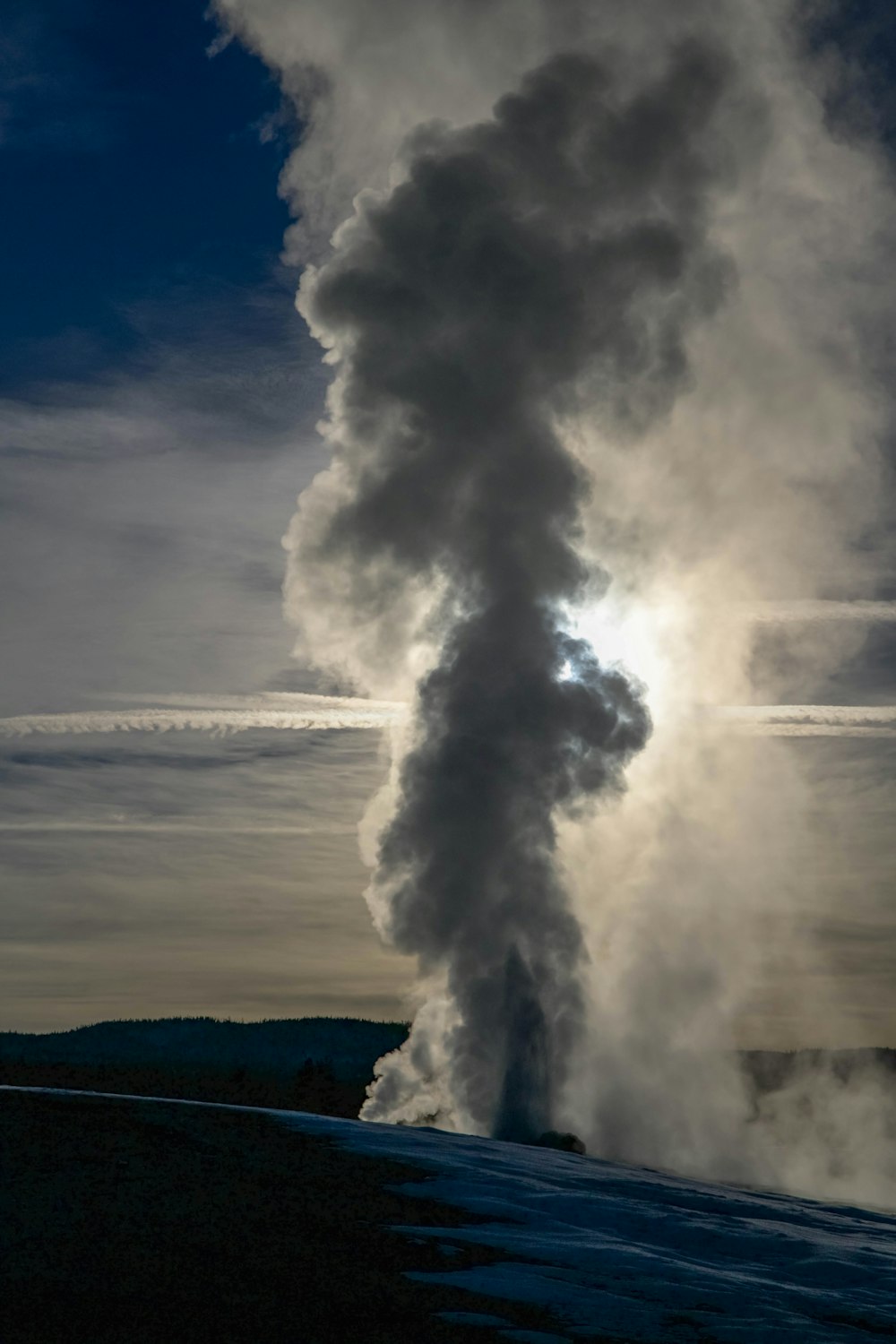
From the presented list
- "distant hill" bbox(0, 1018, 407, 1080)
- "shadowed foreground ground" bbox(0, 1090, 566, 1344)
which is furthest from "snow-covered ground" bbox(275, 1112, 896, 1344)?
"distant hill" bbox(0, 1018, 407, 1080)

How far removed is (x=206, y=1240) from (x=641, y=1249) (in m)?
5.10

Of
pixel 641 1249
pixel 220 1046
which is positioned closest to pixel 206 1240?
pixel 641 1249

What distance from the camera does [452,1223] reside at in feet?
47.6

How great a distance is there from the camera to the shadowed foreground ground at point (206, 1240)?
33.4ft

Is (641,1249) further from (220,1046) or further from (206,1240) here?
(220,1046)

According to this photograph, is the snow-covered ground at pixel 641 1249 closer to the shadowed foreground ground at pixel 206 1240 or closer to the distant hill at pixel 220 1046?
the shadowed foreground ground at pixel 206 1240

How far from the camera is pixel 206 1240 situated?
12.6 metres

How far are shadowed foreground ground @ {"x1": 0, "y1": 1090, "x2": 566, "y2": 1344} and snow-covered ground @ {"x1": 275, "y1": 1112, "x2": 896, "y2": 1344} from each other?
1.65ft

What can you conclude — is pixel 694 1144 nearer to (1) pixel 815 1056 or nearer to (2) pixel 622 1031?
(2) pixel 622 1031

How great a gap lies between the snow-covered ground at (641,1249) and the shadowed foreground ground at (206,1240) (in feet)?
1.65

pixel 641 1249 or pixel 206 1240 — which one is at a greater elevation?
pixel 641 1249

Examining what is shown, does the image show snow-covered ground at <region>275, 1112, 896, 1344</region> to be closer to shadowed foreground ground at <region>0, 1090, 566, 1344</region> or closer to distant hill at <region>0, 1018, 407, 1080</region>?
shadowed foreground ground at <region>0, 1090, 566, 1344</region>

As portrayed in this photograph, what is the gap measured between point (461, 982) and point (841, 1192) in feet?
47.2

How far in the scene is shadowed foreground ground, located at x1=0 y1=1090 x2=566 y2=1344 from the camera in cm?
1018
